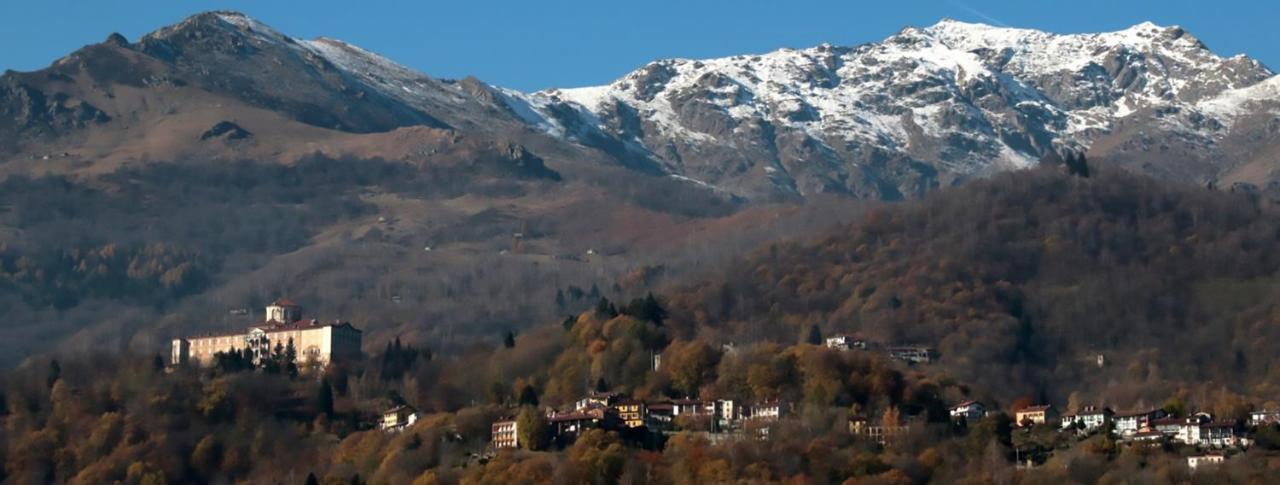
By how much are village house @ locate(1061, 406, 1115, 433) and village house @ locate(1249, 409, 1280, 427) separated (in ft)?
21.9

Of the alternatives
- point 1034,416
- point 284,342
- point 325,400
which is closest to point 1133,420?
point 1034,416

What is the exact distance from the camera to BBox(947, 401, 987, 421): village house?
139625 millimetres

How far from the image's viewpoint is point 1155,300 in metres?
196

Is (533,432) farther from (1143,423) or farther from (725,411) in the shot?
(1143,423)

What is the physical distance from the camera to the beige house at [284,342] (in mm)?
175625

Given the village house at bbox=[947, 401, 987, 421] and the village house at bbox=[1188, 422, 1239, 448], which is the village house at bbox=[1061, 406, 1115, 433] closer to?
the village house at bbox=[947, 401, 987, 421]

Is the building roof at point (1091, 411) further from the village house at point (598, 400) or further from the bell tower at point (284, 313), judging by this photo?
the bell tower at point (284, 313)

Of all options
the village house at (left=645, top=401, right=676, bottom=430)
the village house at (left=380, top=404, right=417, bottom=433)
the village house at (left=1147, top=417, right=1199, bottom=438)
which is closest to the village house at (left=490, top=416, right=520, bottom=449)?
the village house at (left=645, top=401, right=676, bottom=430)

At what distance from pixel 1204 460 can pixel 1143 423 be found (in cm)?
1173

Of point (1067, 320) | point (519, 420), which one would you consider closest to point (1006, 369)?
point (1067, 320)

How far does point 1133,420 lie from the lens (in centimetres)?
13762

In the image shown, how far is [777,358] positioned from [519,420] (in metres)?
18.1

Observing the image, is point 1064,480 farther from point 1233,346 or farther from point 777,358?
point 1233,346

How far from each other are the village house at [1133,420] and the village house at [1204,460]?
8.66 meters
